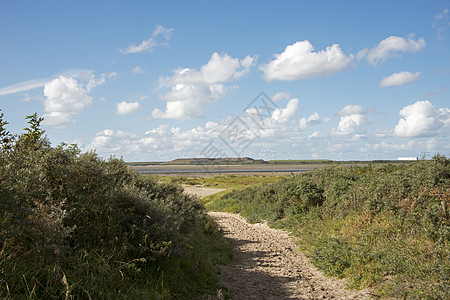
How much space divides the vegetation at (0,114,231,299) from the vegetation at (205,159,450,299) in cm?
351

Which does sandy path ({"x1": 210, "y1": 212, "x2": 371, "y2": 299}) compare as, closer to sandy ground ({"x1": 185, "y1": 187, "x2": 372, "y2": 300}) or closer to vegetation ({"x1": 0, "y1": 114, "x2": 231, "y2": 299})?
sandy ground ({"x1": 185, "y1": 187, "x2": 372, "y2": 300})

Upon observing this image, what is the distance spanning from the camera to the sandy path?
7094mm

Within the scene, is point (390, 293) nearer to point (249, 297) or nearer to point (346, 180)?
point (249, 297)

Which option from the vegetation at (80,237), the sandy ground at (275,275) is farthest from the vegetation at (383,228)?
the vegetation at (80,237)

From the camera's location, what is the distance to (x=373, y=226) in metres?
9.44

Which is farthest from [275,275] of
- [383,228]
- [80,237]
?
[80,237]

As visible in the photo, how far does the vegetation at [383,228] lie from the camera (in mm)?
6332

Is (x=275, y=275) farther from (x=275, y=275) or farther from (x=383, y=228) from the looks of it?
(x=383, y=228)

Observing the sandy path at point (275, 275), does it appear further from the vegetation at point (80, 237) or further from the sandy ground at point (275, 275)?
the vegetation at point (80, 237)

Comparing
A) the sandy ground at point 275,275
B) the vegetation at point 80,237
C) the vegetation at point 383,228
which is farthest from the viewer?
the sandy ground at point 275,275

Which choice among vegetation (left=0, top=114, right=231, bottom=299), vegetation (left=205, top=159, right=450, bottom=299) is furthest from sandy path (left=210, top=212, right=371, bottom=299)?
vegetation (left=0, top=114, right=231, bottom=299)

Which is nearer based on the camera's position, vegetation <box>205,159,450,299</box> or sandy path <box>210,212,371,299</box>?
vegetation <box>205,159,450,299</box>

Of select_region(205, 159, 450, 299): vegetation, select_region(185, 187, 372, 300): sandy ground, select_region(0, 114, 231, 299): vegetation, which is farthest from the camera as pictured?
select_region(185, 187, 372, 300): sandy ground

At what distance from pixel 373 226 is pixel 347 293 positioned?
10.2ft
